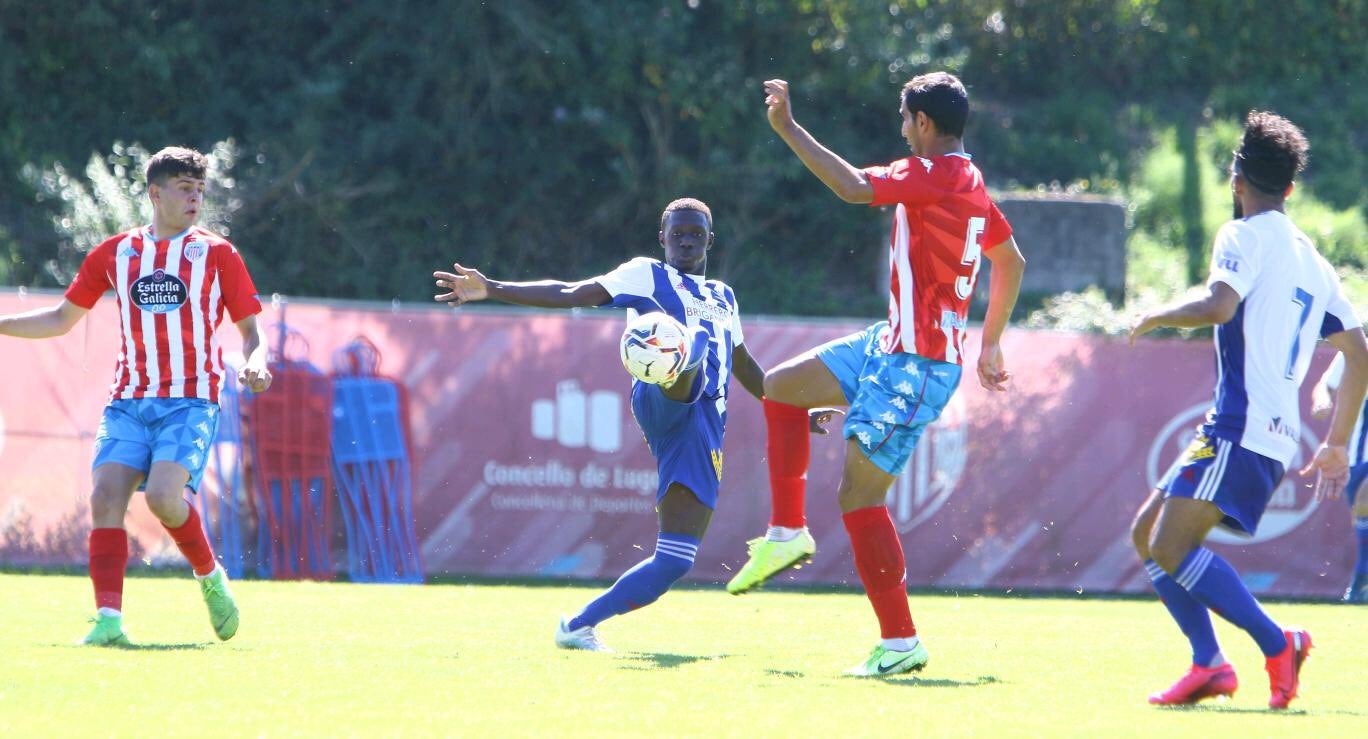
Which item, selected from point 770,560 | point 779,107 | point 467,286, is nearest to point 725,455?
point 770,560

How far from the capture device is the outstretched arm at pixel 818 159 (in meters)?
5.53

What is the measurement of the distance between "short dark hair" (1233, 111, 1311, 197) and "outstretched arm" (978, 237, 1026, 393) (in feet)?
3.16

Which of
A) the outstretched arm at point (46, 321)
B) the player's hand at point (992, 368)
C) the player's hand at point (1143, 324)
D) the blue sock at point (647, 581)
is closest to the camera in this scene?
the player's hand at point (1143, 324)

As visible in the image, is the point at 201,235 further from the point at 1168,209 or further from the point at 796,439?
the point at 1168,209

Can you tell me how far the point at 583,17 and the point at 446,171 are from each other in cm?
272

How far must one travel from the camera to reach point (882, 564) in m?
6.13

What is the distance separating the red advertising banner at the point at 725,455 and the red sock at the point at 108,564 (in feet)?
18.0

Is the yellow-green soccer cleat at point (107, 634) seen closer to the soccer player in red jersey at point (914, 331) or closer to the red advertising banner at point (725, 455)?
the soccer player in red jersey at point (914, 331)

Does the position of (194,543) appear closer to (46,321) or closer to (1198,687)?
(46,321)

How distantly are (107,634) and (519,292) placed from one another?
2144 mm

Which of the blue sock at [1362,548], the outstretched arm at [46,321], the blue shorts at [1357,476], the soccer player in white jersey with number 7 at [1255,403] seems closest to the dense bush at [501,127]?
the blue sock at [1362,548]

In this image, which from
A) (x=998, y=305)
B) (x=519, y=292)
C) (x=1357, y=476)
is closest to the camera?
(x=519, y=292)

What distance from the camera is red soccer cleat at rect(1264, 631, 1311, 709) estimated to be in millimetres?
5414

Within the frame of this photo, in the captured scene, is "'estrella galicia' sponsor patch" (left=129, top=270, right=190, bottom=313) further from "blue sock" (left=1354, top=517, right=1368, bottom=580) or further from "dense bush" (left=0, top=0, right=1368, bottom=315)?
"dense bush" (left=0, top=0, right=1368, bottom=315)
